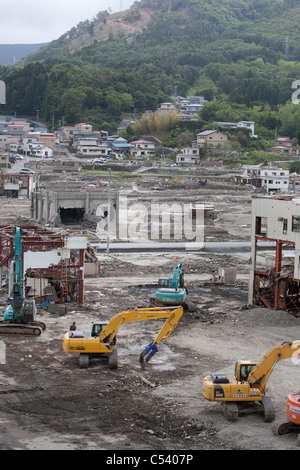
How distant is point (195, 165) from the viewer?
102062 millimetres

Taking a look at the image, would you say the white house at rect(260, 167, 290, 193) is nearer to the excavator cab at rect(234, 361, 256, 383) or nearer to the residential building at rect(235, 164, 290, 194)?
the residential building at rect(235, 164, 290, 194)

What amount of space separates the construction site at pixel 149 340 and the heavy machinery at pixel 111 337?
0.03m

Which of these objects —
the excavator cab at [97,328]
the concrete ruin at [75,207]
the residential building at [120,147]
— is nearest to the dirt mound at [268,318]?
the excavator cab at [97,328]

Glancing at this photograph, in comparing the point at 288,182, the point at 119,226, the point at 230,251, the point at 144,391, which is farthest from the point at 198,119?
the point at 144,391

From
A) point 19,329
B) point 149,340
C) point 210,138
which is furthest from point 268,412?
point 210,138

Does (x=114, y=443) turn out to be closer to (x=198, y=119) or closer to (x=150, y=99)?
(x=198, y=119)

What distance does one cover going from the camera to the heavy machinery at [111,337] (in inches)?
759

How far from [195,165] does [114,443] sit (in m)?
88.9

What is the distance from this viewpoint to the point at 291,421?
1509 centimetres

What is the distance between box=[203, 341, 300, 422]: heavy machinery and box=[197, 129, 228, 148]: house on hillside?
9275 cm

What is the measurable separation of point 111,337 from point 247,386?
4793 millimetres

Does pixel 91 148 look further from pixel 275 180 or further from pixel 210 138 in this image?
pixel 275 180

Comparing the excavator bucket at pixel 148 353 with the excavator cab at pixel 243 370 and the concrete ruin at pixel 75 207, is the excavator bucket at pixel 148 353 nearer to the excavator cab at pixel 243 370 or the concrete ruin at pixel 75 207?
the excavator cab at pixel 243 370

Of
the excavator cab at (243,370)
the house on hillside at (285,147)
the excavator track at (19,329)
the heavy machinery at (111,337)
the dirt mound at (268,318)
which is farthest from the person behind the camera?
the house on hillside at (285,147)
